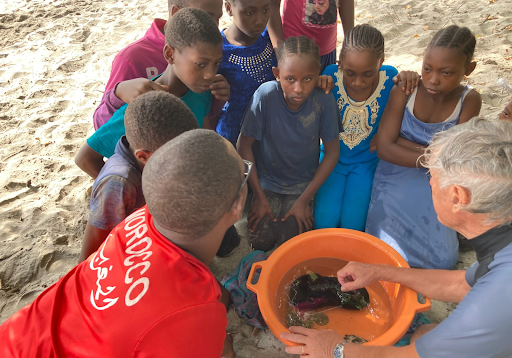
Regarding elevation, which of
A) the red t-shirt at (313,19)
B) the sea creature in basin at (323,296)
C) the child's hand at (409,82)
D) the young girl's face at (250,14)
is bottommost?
the sea creature in basin at (323,296)

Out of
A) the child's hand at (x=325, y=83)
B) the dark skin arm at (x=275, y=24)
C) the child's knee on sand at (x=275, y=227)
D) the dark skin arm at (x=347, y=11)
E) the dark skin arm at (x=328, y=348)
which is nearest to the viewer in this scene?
the dark skin arm at (x=328, y=348)

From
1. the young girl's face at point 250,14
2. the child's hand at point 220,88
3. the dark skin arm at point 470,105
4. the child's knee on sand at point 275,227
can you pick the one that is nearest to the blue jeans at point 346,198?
the child's knee on sand at point 275,227

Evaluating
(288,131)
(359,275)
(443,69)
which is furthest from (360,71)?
(359,275)

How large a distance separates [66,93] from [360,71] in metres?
3.06

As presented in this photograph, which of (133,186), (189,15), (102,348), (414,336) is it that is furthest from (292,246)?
(189,15)

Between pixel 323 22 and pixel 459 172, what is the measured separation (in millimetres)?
1770

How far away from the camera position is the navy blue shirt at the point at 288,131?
204 cm

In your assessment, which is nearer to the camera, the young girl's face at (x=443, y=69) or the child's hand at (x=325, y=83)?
the young girl's face at (x=443, y=69)

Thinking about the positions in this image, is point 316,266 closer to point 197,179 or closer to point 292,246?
point 292,246

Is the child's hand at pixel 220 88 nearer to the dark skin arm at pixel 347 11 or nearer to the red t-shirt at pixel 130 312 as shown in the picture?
the red t-shirt at pixel 130 312

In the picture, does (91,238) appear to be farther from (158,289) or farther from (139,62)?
(139,62)

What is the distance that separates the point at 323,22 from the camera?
8.24ft

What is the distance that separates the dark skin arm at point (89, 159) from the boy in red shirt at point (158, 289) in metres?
0.98

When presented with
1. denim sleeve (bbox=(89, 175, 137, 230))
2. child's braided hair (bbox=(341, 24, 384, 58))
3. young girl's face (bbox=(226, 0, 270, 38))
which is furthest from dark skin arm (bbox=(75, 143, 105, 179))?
child's braided hair (bbox=(341, 24, 384, 58))
